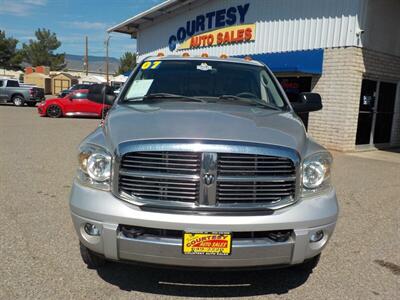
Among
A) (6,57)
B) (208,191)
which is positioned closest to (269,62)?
(208,191)

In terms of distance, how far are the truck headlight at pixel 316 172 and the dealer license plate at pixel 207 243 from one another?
0.72 m

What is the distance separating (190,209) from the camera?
9.09ft

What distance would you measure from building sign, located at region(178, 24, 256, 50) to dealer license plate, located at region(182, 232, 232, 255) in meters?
12.9

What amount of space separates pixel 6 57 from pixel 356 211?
7309 centimetres

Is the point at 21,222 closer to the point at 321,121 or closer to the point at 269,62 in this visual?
the point at 321,121

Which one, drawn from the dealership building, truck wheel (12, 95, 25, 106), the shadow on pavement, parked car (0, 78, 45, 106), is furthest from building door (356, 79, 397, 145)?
truck wheel (12, 95, 25, 106)

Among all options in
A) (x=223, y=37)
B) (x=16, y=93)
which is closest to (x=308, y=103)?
(x=223, y=37)

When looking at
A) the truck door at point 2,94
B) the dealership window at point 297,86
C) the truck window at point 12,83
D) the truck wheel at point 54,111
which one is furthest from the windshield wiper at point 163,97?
the truck window at point 12,83

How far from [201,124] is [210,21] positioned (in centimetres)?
1446

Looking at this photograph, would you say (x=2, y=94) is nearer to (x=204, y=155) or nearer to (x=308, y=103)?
(x=308, y=103)

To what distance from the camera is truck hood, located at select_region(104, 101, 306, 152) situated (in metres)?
2.84

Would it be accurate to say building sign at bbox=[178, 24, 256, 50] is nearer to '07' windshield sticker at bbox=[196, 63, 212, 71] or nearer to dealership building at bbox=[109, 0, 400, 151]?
dealership building at bbox=[109, 0, 400, 151]

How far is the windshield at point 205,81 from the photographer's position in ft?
14.0

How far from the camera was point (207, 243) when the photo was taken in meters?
2.74
